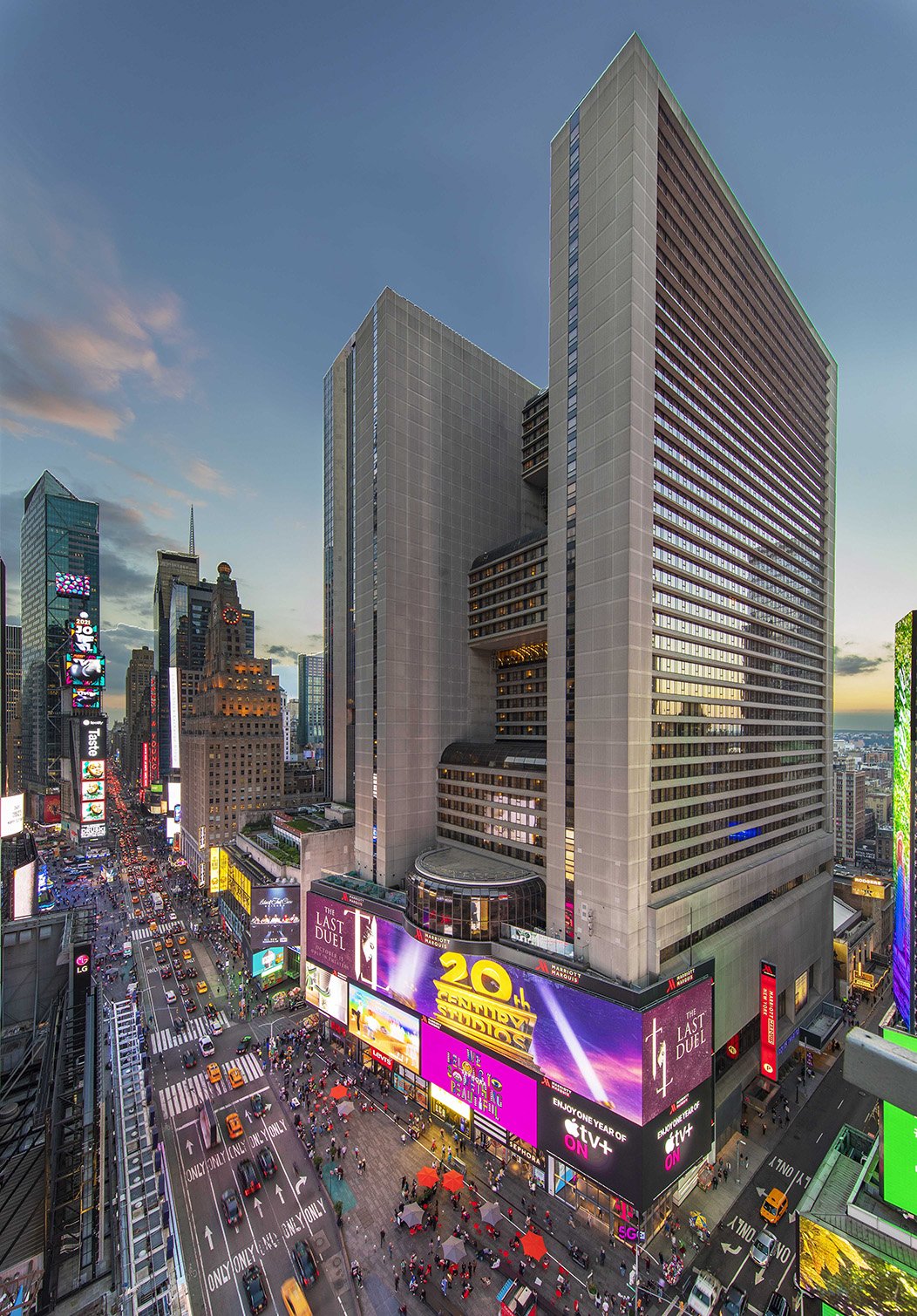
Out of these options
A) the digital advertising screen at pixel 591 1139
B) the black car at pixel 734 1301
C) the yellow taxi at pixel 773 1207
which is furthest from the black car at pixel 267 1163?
the yellow taxi at pixel 773 1207

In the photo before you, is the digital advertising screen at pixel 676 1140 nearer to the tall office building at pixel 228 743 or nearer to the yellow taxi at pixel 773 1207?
the yellow taxi at pixel 773 1207

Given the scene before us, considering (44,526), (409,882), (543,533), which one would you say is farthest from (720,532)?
(44,526)

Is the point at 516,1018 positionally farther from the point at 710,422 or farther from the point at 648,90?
the point at 648,90

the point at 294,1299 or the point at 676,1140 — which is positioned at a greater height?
the point at 676,1140

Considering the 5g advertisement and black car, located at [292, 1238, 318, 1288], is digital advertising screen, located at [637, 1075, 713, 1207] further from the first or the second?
black car, located at [292, 1238, 318, 1288]

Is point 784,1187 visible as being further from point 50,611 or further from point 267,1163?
point 50,611

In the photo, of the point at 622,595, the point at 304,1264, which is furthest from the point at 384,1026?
the point at 622,595
